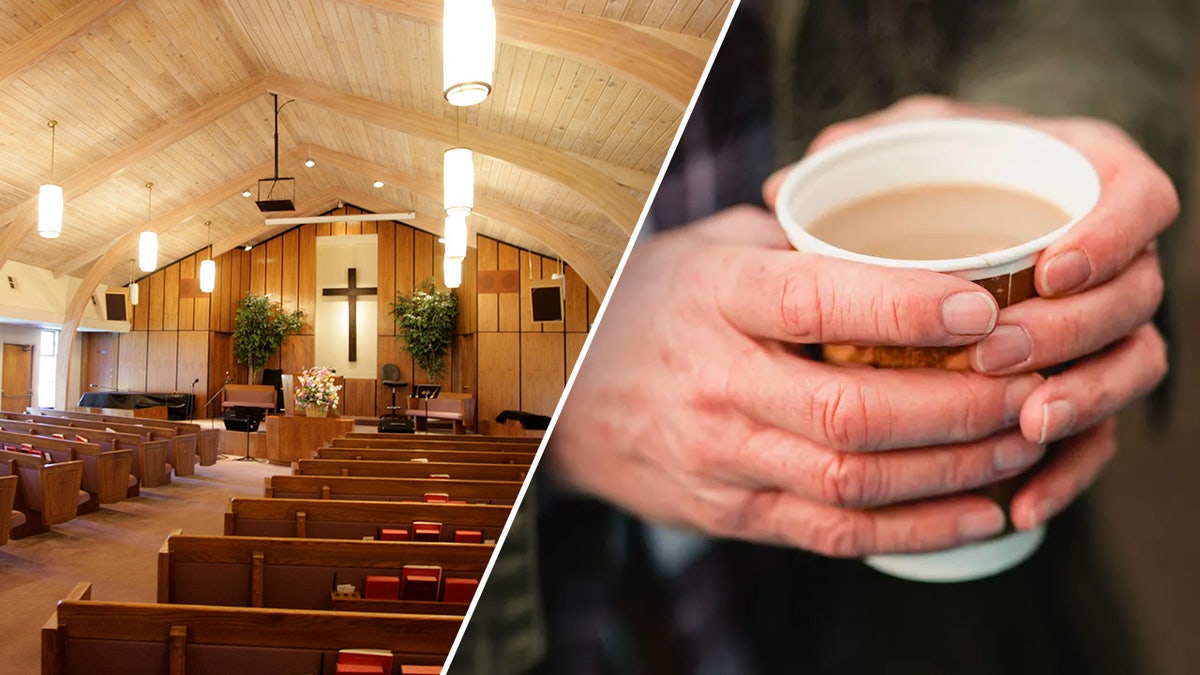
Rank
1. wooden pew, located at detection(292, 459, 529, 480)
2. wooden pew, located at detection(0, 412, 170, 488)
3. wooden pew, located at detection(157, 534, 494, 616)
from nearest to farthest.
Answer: wooden pew, located at detection(157, 534, 494, 616), wooden pew, located at detection(292, 459, 529, 480), wooden pew, located at detection(0, 412, 170, 488)

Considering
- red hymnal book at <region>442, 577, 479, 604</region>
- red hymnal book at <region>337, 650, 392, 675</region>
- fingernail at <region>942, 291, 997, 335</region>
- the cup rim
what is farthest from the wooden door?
fingernail at <region>942, 291, 997, 335</region>

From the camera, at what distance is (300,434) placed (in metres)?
8.38

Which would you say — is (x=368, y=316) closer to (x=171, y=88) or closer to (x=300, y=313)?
(x=300, y=313)

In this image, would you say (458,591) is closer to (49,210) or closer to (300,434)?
(49,210)

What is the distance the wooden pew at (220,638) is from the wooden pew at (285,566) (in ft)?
1.94

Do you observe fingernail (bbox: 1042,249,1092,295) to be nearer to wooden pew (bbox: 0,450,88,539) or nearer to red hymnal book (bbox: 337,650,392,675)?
red hymnal book (bbox: 337,650,392,675)

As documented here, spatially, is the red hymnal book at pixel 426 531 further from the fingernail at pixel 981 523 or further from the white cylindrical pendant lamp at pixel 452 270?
the white cylindrical pendant lamp at pixel 452 270

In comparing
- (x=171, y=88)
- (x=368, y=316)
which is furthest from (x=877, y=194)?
(x=368, y=316)

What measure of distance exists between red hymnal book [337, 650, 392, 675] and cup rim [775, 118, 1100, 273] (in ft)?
4.92

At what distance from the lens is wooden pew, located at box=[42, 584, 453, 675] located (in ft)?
5.87

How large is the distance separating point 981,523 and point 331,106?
728cm

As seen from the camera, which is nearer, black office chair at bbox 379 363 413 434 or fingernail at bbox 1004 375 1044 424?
fingernail at bbox 1004 375 1044 424

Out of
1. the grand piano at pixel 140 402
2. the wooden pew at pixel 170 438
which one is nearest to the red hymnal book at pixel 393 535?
the wooden pew at pixel 170 438

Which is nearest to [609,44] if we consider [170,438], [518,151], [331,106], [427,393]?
[518,151]
